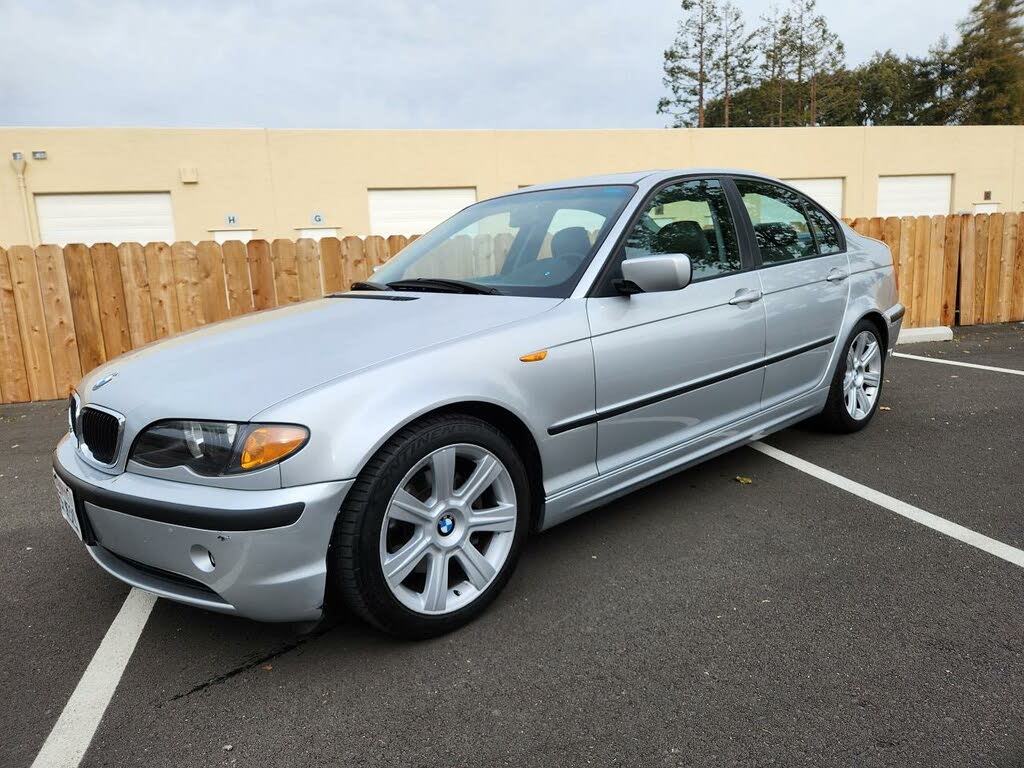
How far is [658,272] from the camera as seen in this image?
9.16 ft

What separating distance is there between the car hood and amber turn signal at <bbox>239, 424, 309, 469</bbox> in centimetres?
7

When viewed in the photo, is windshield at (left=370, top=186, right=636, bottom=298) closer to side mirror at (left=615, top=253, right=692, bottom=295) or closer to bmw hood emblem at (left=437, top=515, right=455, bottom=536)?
side mirror at (left=615, top=253, right=692, bottom=295)

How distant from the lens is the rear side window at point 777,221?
3.83m

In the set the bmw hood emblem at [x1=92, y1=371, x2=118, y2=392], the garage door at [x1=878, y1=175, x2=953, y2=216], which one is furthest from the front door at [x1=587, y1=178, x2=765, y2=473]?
the garage door at [x1=878, y1=175, x2=953, y2=216]

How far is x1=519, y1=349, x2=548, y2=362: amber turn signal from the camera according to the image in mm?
2617

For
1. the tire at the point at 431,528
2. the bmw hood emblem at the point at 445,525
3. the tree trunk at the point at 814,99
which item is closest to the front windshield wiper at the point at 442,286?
the tire at the point at 431,528

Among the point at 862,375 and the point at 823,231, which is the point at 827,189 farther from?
the point at 823,231

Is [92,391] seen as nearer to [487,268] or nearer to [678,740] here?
[487,268]

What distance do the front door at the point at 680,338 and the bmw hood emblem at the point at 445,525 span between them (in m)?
0.72

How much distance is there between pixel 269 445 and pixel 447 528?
2.29 feet

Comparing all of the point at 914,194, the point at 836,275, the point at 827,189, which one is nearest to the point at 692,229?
the point at 836,275

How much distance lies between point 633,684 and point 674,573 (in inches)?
30.7

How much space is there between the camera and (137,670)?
240 centimetres

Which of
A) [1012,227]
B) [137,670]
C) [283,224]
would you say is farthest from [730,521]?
[283,224]
